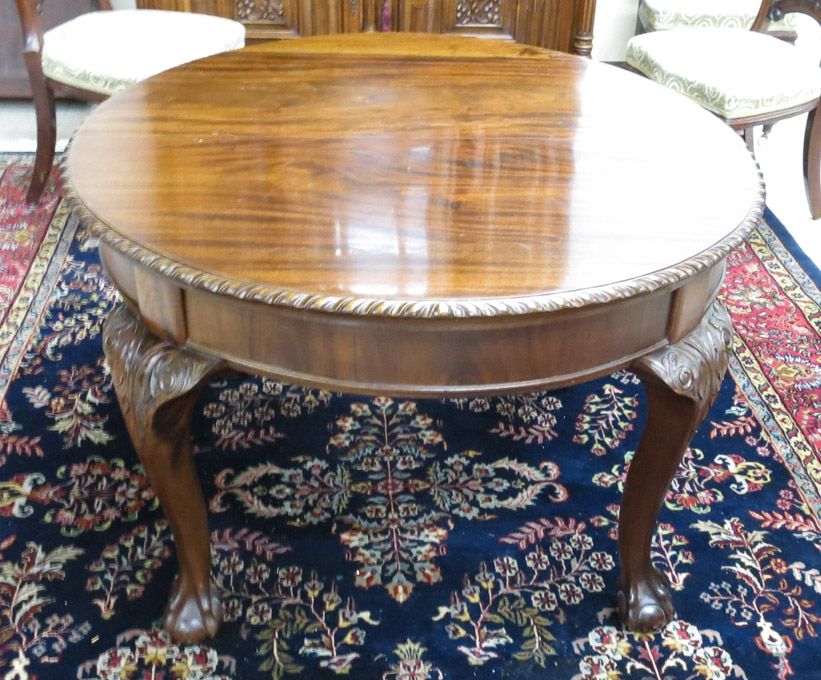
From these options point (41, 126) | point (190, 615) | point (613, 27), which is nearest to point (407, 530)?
point (190, 615)

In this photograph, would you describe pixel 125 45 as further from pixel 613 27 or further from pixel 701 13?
pixel 613 27

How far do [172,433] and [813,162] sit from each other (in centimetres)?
191

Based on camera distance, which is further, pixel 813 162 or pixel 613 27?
pixel 613 27

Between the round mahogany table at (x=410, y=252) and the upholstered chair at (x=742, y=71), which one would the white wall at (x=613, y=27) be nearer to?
the upholstered chair at (x=742, y=71)

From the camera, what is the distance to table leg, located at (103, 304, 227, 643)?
87cm

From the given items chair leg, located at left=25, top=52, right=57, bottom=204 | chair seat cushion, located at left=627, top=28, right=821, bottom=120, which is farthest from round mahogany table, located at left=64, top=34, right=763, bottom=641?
chair leg, located at left=25, top=52, right=57, bottom=204

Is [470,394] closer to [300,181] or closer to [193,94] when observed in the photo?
[300,181]

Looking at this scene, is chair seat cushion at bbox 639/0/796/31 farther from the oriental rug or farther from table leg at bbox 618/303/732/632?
table leg at bbox 618/303/732/632

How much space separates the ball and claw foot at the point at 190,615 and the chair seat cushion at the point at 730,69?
1.50 metres

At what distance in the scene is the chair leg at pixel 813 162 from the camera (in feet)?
6.85

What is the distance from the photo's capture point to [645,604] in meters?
1.09

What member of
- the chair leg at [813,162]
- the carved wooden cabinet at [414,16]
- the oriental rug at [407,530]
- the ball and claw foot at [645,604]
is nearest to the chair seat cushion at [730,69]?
the chair leg at [813,162]

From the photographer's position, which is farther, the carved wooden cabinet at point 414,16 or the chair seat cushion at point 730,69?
the carved wooden cabinet at point 414,16

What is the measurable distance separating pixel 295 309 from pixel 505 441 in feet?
2.51
